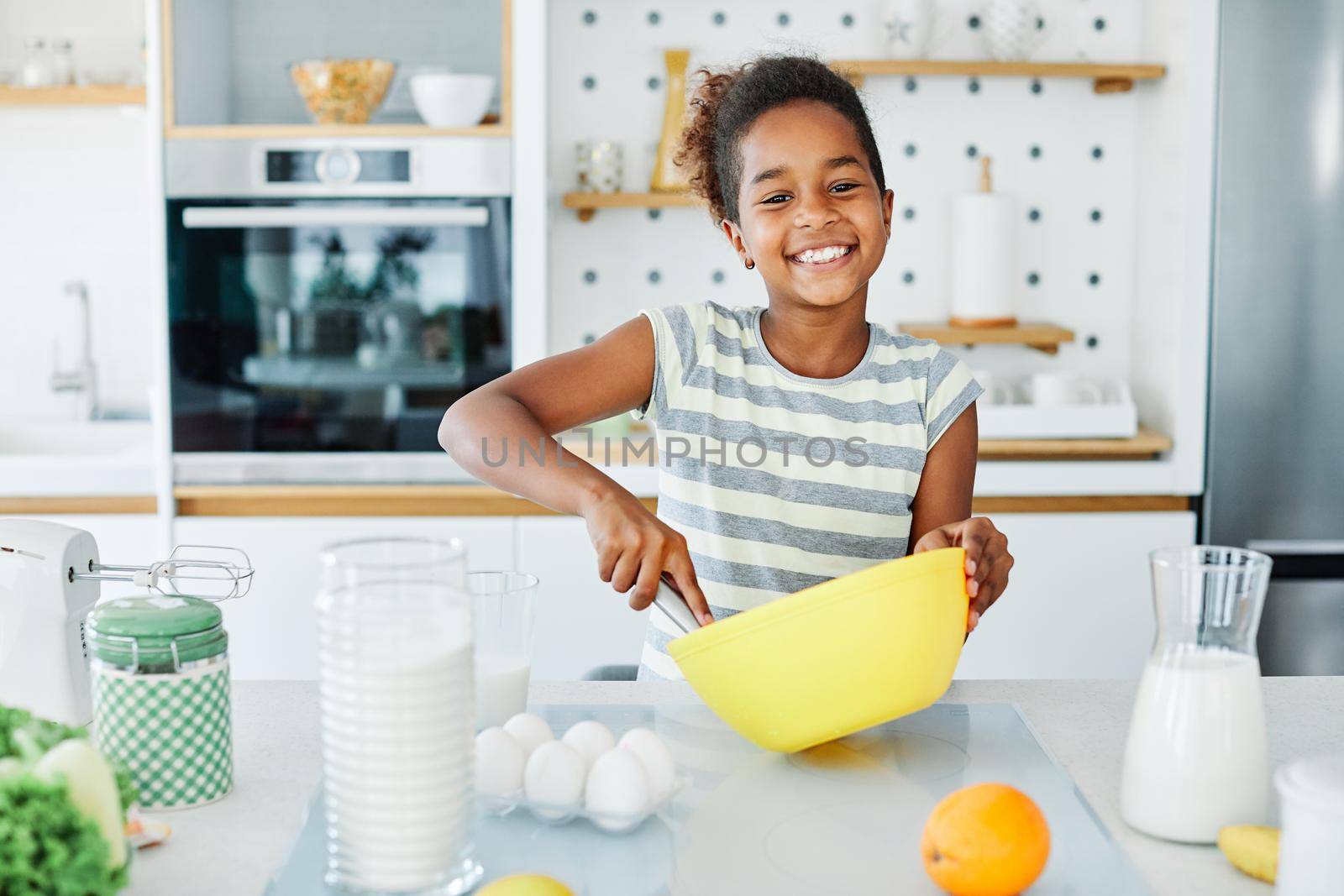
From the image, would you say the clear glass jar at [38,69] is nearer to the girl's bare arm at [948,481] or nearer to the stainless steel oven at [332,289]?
the stainless steel oven at [332,289]

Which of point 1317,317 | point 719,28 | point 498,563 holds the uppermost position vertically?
point 719,28

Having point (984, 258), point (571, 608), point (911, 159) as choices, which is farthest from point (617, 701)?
point (911, 159)

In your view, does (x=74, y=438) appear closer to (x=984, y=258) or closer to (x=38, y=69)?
(x=38, y=69)

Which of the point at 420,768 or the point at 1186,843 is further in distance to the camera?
the point at 1186,843

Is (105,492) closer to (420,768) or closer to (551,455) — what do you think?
(551,455)

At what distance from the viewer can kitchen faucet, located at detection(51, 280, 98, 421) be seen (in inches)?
106

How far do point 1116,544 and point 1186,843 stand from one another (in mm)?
1588

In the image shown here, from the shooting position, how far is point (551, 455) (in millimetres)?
1120

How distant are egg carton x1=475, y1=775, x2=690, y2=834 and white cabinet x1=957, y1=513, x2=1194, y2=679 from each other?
162 cm

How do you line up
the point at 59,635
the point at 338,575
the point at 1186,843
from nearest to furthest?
1. the point at 338,575
2. the point at 1186,843
3. the point at 59,635

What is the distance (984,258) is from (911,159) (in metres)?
0.28

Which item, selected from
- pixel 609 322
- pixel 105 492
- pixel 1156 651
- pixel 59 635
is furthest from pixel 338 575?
pixel 609 322

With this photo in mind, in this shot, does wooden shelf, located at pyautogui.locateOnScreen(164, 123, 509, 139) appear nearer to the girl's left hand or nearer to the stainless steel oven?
the stainless steel oven

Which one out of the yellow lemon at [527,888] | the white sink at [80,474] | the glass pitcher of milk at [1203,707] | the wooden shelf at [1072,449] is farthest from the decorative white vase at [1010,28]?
the yellow lemon at [527,888]
